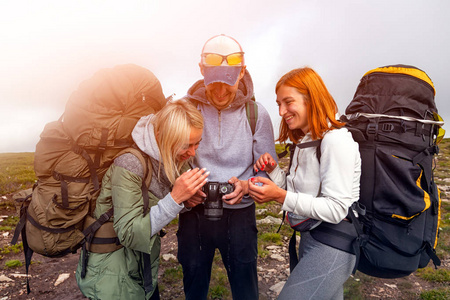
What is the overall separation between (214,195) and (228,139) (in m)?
0.73

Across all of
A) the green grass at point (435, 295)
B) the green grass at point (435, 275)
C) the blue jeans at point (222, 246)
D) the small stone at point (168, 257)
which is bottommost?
the green grass at point (435, 275)

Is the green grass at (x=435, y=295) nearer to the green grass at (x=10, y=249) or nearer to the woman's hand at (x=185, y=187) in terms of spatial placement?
the woman's hand at (x=185, y=187)

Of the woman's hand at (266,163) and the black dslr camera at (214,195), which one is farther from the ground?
the woman's hand at (266,163)

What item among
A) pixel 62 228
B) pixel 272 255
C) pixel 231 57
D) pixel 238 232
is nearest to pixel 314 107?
pixel 231 57

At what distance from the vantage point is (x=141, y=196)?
116 inches

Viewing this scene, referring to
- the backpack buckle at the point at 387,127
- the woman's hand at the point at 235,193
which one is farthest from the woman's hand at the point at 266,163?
the backpack buckle at the point at 387,127

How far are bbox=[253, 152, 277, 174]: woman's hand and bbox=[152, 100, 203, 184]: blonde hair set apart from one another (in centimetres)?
94

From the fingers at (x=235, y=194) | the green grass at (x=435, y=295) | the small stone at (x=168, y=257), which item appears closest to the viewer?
the fingers at (x=235, y=194)

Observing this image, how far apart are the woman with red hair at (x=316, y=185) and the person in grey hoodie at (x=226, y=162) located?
23.2 inches

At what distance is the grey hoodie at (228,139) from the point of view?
356 cm

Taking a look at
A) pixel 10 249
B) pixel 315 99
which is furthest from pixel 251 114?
pixel 10 249

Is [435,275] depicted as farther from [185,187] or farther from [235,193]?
[185,187]

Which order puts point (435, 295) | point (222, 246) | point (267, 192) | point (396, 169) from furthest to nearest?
point (435, 295) < point (222, 246) < point (267, 192) < point (396, 169)

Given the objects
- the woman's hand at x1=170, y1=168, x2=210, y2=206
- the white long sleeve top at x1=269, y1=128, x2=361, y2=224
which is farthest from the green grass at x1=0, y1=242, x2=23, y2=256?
the white long sleeve top at x1=269, y1=128, x2=361, y2=224
